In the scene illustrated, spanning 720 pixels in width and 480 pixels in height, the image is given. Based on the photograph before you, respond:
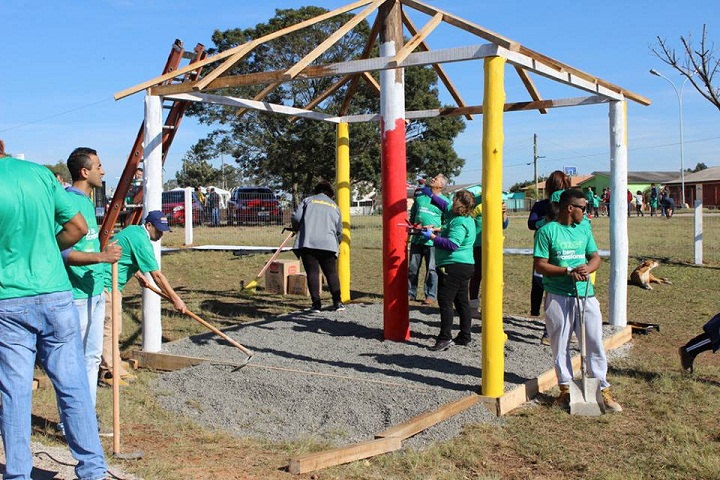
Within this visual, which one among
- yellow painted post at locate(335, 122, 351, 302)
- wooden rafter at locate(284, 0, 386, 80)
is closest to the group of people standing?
wooden rafter at locate(284, 0, 386, 80)

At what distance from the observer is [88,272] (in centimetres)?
511

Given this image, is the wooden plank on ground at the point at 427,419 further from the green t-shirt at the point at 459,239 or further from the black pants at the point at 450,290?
the green t-shirt at the point at 459,239

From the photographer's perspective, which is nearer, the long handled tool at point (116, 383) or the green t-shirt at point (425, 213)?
the long handled tool at point (116, 383)

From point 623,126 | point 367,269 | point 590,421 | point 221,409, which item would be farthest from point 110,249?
point 367,269

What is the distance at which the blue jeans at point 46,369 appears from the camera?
3.76m

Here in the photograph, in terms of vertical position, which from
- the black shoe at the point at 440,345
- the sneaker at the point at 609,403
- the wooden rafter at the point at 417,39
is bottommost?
the sneaker at the point at 609,403

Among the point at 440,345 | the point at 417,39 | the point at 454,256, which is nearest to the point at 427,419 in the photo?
the point at 440,345

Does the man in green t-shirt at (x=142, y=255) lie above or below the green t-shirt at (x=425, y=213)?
below

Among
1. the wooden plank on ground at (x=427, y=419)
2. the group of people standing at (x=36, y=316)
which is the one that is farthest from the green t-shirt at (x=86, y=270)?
the wooden plank on ground at (x=427, y=419)

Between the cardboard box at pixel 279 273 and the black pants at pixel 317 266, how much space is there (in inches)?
118

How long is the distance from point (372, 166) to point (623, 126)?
23036 millimetres

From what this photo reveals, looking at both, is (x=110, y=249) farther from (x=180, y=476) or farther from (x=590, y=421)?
(x=590, y=421)

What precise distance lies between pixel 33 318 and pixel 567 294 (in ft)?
12.9

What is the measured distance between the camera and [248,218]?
22656 millimetres
